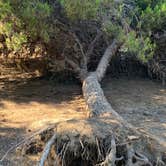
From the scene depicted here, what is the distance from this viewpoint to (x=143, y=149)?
12.4 ft

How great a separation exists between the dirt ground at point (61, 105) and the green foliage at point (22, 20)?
0.92 meters

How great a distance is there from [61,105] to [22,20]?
141 centimetres

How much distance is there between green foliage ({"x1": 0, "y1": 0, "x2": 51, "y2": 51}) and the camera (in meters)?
5.62

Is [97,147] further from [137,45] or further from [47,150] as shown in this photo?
[137,45]

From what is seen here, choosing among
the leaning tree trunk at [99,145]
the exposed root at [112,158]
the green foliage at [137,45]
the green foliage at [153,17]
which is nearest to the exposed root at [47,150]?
the leaning tree trunk at [99,145]

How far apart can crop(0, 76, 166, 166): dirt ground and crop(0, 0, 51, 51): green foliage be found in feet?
3.02

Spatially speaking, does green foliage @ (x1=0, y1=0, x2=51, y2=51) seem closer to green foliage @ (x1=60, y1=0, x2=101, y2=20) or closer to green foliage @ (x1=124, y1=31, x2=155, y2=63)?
green foliage @ (x1=60, y1=0, x2=101, y2=20)

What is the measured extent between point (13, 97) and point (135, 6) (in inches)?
109

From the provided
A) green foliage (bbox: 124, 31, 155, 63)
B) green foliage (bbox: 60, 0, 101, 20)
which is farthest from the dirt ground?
green foliage (bbox: 60, 0, 101, 20)

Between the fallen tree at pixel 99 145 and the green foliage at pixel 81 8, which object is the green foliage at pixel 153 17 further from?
the fallen tree at pixel 99 145

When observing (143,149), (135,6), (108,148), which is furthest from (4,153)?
(135,6)

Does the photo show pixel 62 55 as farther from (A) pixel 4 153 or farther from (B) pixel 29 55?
(A) pixel 4 153

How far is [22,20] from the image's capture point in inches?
229

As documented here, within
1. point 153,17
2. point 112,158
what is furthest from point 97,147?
point 153,17
